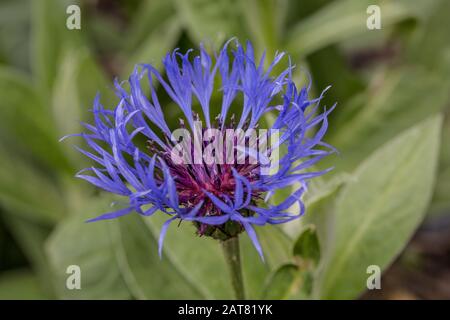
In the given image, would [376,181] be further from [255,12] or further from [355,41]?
[355,41]

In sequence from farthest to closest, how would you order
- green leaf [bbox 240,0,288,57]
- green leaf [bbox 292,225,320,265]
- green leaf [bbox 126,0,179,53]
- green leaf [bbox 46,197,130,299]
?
green leaf [bbox 126,0,179,53] → green leaf [bbox 240,0,288,57] → green leaf [bbox 46,197,130,299] → green leaf [bbox 292,225,320,265]

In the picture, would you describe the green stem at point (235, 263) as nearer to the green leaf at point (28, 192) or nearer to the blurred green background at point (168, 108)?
the blurred green background at point (168, 108)

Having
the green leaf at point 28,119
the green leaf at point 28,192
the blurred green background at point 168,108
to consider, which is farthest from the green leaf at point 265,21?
the green leaf at point 28,192

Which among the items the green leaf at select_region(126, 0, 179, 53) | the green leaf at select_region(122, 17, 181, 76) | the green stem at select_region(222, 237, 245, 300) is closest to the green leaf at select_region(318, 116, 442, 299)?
the green stem at select_region(222, 237, 245, 300)

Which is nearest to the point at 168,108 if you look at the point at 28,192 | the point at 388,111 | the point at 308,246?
the point at 28,192

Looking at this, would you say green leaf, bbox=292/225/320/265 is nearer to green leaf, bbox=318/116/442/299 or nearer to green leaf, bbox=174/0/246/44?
green leaf, bbox=318/116/442/299

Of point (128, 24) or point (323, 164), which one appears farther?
point (128, 24)
